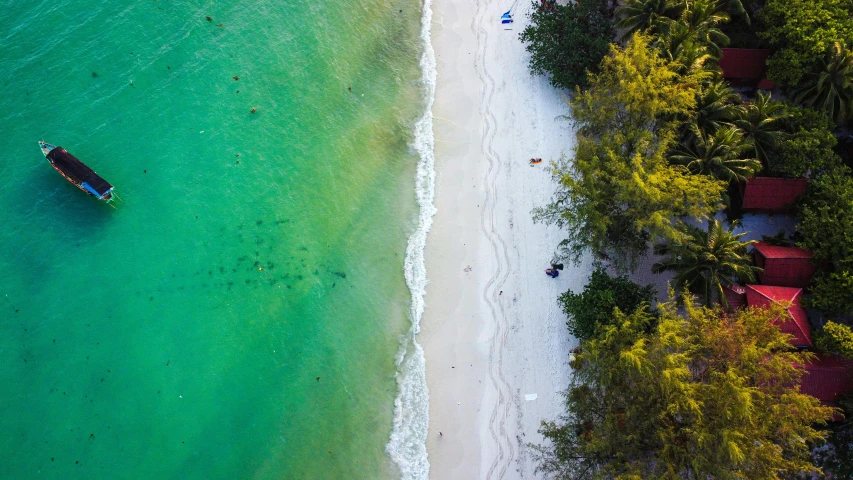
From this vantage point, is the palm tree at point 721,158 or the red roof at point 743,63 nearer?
the palm tree at point 721,158

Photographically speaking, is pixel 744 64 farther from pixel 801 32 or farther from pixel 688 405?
pixel 688 405

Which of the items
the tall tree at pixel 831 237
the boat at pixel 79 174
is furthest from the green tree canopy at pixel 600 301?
the boat at pixel 79 174

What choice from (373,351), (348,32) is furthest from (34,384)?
(348,32)

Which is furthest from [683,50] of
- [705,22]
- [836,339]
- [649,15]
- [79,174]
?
[79,174]

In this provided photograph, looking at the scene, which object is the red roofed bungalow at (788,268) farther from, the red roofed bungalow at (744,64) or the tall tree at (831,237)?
the red roofed bungalow at (744,64)

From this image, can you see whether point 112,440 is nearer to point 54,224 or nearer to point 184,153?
point 54,224

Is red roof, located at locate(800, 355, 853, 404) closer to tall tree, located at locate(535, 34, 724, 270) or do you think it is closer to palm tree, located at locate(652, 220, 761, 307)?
palm tree, located at locate(652, 220, 761, 307)
